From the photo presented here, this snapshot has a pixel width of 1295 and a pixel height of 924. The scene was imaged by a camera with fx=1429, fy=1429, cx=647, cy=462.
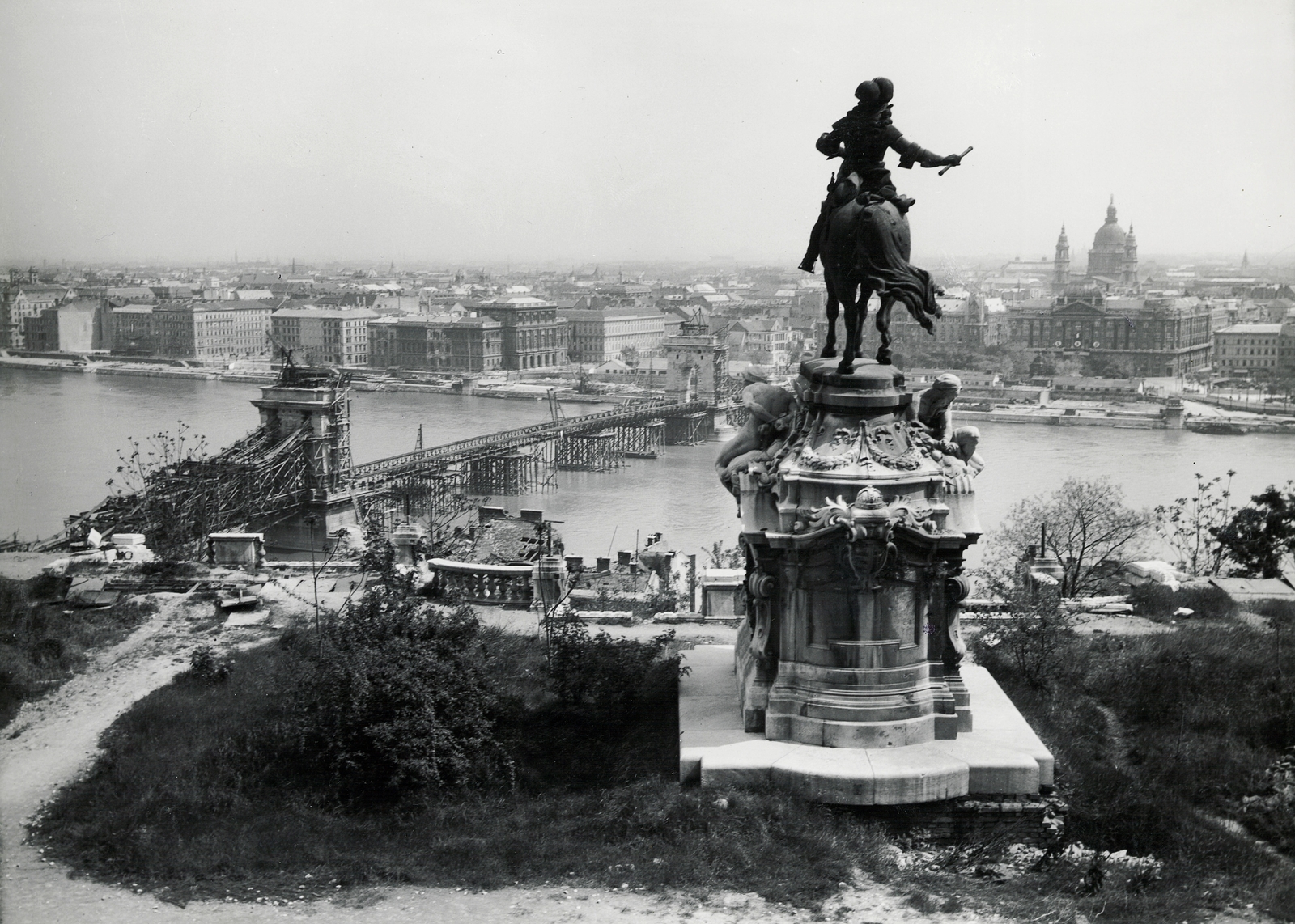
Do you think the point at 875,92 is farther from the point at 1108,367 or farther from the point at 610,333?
the point at 610,333

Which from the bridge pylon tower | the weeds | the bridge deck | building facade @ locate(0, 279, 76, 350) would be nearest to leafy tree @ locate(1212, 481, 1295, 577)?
the weeds

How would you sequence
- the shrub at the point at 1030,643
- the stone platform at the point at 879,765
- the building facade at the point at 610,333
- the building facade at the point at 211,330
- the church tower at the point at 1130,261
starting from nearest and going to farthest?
the stone platform at the point at 879,765
the shrub at the point at 1030,643
the building facade at the point at 211,330
the building facade at the point at 610,333
the church tower at the point at 1130,261

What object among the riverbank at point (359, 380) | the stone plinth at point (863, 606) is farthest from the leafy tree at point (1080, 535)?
the riverbank at point (359, 380)

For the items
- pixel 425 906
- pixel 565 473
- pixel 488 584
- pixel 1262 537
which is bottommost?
pixel 565 473

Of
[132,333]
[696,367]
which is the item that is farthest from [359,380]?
[696,367]

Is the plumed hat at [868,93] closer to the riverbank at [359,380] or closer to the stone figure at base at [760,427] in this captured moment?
the stone figure at base at [760,427]

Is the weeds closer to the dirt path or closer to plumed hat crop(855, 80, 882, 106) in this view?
the dirt path

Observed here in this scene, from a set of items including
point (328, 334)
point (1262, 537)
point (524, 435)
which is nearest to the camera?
point (1262, 537)
